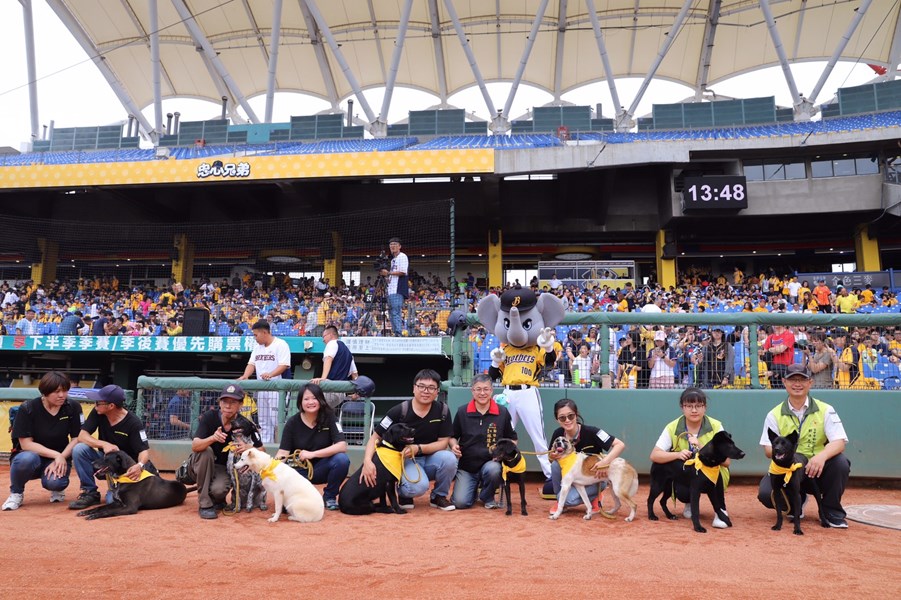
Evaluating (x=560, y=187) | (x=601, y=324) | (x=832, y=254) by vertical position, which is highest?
(x=560, y=187)

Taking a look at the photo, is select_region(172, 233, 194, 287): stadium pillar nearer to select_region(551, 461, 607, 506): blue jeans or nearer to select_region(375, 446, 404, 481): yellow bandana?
select_region(375, 446, 404, 481): yellow bandana

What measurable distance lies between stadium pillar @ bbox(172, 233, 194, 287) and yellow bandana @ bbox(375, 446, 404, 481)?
63.7ft

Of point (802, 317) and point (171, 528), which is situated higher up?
point (802, 317)

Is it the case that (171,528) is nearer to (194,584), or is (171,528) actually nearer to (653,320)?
(194,584)

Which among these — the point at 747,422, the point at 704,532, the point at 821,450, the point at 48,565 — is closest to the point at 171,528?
the point at 48,565

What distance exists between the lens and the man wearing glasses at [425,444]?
17.8 ft

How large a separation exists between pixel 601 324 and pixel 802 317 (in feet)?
6.86

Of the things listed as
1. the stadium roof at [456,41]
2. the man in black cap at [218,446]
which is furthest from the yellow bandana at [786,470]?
the stadium roof at [456,41]

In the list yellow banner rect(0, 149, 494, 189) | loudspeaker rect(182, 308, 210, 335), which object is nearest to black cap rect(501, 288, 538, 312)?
loudspeaker rect(182, 308, 210, 335)

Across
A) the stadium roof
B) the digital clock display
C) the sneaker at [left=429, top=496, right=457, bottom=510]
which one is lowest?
the sneaker at [left=429, top=496, right=457, bottom=510]

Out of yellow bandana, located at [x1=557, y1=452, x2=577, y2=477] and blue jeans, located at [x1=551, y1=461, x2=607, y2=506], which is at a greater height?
yellow bandana, located at [x1=557, y1=452, x2=577, y2=477]

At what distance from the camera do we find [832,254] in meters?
22.7

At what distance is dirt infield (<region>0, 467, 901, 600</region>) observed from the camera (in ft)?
10.4

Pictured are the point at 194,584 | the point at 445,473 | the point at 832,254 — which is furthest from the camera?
the point at 832,254
